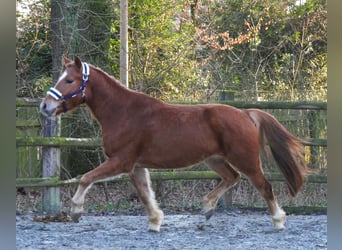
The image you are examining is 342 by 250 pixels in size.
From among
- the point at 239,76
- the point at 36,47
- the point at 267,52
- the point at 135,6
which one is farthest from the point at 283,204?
the point at 36,47

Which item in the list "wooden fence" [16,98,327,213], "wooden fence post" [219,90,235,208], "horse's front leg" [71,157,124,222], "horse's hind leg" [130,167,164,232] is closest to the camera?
"horse's front leg" [71,157,124,222]

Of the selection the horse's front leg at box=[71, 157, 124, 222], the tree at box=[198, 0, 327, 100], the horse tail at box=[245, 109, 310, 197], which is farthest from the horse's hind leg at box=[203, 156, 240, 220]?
the tree at box=[198, 0, 327, 100]

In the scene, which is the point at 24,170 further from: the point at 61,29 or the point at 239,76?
the point at 239,76

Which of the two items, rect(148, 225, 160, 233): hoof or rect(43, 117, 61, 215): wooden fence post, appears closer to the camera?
rect(148, 225, 160, 233): hoof

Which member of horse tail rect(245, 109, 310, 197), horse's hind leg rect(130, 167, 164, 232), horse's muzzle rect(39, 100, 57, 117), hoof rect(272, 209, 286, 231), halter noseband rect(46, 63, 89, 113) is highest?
halter noseband rect(46, 63, 89, 113)

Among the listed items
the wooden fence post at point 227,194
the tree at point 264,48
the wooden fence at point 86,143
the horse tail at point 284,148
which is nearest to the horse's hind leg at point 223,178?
the horse tail at point 284,148

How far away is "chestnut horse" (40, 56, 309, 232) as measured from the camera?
12.8 feet

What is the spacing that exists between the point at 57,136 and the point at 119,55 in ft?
3.44

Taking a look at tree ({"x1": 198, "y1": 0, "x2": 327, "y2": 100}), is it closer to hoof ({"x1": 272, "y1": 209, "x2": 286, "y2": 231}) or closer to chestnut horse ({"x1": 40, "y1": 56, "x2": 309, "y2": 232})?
chestnut horse ({"x1": 40, "y1": 56, "x2": 309, "y2": 232})

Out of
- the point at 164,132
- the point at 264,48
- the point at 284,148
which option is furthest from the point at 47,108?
the point at 264,48

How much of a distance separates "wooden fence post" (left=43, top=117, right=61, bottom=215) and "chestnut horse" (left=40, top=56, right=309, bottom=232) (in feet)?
3.52

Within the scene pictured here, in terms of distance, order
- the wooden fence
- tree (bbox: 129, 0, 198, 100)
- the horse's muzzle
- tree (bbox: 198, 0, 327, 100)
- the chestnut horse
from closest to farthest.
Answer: the horse's muzzle < the chestnut horse < the wooden fence < tree (bbox: 129, 0, 198, 100) < tree (bbox: 198, 0, 327, 100)

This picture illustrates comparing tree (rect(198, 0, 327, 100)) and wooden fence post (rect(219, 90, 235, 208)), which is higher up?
tree (rect(198, 0, 327, 100))

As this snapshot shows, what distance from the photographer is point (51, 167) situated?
16.3 feet
